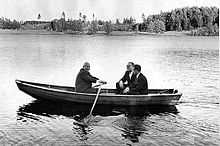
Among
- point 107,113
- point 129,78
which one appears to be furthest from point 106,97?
point 129,78

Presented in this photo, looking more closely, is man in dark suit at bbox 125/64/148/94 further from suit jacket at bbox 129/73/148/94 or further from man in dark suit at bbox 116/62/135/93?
man in dark suit at bbox 116/62/135/93

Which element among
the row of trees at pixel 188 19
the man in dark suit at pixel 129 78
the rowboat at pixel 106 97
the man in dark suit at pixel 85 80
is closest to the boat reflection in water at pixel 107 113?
the rowboat at pixel 106 97

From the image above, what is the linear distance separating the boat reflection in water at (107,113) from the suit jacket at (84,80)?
2.58 feet

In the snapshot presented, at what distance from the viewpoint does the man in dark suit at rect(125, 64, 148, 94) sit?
57.3 ft

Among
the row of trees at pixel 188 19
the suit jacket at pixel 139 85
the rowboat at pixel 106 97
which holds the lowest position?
the rowboat at pixel 106 97

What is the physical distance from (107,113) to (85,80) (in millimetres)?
1927

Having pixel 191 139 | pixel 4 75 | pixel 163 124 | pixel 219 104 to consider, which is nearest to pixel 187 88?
pixel 219 104

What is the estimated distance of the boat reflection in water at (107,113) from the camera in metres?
15.0

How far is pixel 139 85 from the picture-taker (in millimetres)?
17672

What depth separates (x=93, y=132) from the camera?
1436 centimetres

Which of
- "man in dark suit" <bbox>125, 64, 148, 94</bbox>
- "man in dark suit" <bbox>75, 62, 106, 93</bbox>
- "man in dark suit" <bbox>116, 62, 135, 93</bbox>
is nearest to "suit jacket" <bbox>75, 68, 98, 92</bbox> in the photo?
"man in dark suit" <bbox>75, 62, 106, 93</bbox>

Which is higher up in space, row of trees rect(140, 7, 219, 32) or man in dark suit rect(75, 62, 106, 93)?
row of trees rect(140, 7, 219, 32)

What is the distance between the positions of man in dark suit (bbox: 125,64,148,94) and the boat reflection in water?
75cm

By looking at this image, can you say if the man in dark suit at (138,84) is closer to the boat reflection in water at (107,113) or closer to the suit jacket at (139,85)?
the suit jacket at (139,85)
